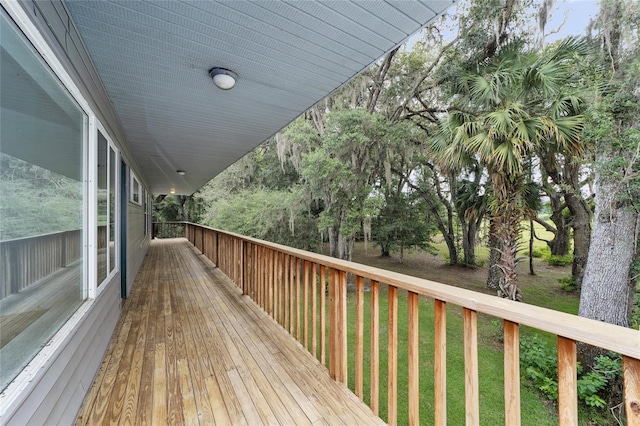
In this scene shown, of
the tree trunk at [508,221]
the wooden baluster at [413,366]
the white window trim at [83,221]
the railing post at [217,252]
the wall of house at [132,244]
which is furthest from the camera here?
the railing post at [217,252]

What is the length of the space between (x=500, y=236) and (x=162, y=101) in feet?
19.4

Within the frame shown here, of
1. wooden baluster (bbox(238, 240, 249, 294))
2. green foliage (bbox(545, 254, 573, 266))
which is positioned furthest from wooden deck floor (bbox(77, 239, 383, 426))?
green foliage (bbox(545, 254, 573, 266))

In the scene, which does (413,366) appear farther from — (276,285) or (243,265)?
(243,265)

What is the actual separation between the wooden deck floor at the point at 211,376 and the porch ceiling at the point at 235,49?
8.18 ft

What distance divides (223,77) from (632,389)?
291 centimetres

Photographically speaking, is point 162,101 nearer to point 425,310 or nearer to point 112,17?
point 112,17

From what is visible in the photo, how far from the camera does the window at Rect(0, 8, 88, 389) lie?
1.03 m

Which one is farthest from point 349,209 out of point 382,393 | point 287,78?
point 287,78

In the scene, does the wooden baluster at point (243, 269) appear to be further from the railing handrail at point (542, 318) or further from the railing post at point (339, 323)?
the railing handrail at point (542, 318)

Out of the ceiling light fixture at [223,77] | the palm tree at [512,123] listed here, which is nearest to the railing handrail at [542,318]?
the ceiling light fixture at [223,77]

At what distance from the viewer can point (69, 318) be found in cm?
168

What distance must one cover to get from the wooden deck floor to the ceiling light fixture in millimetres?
2437

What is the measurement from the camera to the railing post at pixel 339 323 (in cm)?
193

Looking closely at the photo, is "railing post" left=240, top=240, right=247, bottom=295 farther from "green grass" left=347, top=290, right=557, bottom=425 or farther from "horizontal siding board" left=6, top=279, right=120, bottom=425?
"green grass" left=347, top=290, right=557, bottom=425
